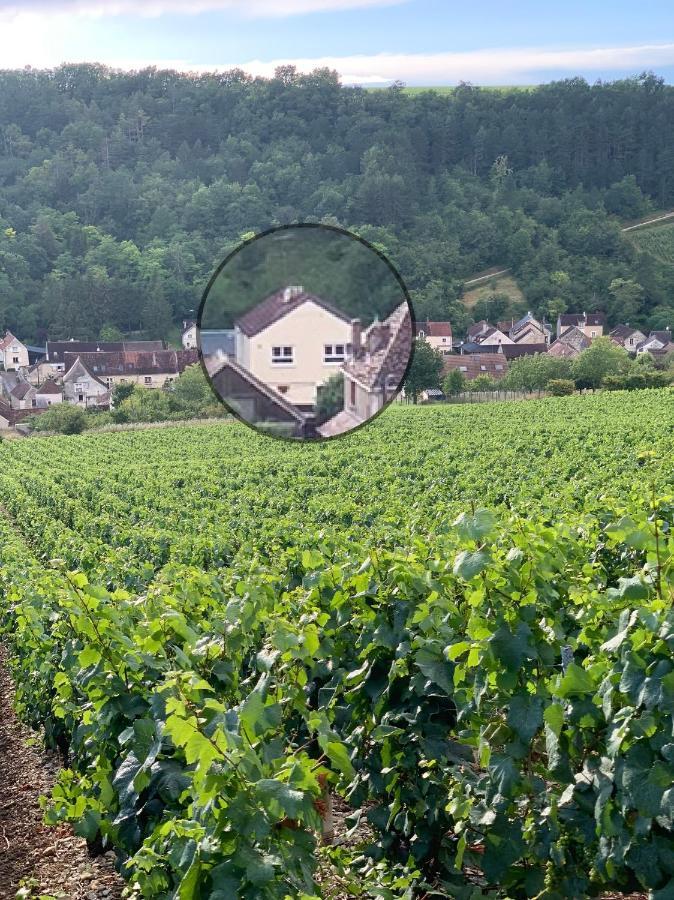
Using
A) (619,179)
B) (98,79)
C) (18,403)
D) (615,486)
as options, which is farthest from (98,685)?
(98,79)

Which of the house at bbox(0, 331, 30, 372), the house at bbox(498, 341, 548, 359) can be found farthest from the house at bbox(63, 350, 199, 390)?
the house at bbox(498, 341, 548, 359)

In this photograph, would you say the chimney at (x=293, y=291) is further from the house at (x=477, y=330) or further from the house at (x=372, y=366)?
the house at (x=477, y=330)

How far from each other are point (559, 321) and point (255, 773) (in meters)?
96.2

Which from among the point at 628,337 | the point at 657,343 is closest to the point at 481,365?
the point at 657,343

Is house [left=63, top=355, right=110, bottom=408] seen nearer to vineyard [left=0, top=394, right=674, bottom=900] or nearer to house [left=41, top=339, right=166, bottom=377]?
house [left=41, top=339, right=166, bottom=377]

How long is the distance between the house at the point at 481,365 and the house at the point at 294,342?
64.6m

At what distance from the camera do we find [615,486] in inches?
655

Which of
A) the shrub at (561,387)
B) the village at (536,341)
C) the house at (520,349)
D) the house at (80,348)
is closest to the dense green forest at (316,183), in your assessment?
the house at (80,348)

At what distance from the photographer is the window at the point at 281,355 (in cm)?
294

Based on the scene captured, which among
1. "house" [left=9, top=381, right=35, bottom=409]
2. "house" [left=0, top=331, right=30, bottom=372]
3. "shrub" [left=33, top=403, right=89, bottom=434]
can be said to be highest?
"house" [left=0, top=331, right=30, bottom=372]

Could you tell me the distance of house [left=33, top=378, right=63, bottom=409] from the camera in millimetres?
72000

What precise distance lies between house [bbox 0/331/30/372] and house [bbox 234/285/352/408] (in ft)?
278

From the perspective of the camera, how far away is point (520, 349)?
8625 cm

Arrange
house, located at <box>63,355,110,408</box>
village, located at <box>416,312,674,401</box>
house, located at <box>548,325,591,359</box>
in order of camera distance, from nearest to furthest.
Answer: house, located at <box>63,355,110,408</box> → village, located at <box>416,312,674,401</box> → house, located at <box>548,325,591,359</box>
